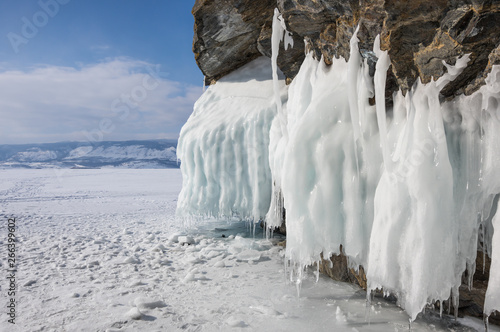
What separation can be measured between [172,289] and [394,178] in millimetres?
2547

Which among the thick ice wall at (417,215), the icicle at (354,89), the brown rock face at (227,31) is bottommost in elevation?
the thick ice wall at (417,215)

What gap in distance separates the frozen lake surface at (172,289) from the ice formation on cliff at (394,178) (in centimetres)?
45

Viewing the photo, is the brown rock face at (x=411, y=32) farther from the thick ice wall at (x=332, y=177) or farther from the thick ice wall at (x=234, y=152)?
the thick ice wall at (x=234, y=152)

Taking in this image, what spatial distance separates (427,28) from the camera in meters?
2.19

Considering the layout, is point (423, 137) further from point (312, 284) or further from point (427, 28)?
point (312, 284)

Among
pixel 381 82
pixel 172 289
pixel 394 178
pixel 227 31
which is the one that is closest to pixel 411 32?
pixel 381 82

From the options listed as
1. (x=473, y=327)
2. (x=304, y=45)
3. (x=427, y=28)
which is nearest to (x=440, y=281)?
(x=473, y=327)

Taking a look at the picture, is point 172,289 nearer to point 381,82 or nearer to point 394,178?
point 394,178

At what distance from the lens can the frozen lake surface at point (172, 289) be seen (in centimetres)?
272

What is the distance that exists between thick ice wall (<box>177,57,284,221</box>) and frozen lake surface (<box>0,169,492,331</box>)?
0.63m

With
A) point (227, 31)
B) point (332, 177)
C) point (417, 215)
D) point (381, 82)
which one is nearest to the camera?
point (417, 215)

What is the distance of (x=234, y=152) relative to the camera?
5.73 metres

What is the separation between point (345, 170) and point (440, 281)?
116 centimetres

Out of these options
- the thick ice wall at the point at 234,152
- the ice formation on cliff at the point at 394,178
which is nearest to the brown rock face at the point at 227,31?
the thick ice wall at the point at 234,152
